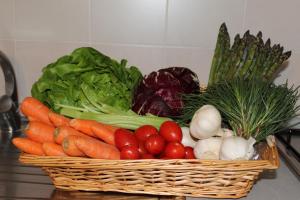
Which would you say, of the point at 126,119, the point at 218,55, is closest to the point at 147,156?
the point at 126,119

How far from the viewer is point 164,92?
2.74ft

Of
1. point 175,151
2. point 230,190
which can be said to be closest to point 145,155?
point 175,151

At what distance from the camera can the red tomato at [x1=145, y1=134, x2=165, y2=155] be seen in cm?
68

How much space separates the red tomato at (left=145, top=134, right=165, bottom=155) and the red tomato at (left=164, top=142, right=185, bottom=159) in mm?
13

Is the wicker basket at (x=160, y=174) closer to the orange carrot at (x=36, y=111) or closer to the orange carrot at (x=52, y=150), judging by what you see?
the orange carrot at (x=52, y=150)

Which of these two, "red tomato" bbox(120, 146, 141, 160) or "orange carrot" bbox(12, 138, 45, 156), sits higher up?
"red tomato" bbox(120, 146, 141, 160)

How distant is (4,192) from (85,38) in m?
0.52

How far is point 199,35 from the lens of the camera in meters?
1.06

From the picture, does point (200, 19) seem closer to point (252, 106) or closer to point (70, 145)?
point (252, 106)

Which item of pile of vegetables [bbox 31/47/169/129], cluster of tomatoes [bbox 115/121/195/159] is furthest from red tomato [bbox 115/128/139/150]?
pile of vegetables [bbox 31/47/169/129]

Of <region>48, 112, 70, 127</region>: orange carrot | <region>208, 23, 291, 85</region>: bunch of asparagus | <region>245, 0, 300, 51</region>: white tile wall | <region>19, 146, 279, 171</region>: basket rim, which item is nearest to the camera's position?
<region>19, 146, 279, 171</region>: basket rim

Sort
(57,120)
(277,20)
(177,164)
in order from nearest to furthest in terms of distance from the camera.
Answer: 1. (177,164)
2. (57,120)
3. (277,20)

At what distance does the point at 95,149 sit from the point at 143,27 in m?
0.50

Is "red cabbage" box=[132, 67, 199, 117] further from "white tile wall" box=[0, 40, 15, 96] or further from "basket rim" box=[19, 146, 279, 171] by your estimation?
"white tile wall" box=[0, 40, 15, 96]
